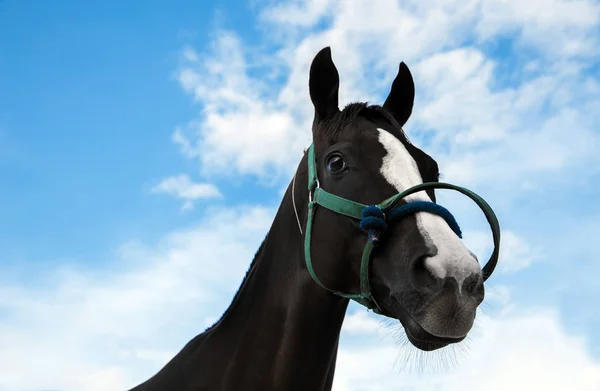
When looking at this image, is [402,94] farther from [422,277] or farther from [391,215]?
[422,277]

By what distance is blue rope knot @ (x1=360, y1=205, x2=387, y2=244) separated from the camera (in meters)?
3.36

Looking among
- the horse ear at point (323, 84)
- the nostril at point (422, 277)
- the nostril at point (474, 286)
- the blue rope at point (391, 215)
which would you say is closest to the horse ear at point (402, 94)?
the horse ear at point (323, 84)

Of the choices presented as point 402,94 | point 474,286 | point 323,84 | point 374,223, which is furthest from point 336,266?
point 402,94

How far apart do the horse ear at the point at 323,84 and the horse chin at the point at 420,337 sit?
5.62 feet

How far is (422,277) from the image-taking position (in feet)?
10.1

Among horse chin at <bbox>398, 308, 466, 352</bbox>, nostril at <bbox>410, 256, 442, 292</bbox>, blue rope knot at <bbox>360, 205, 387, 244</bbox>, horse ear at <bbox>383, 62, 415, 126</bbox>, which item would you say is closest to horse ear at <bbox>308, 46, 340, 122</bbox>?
horse ear at <bbox>383, 62, 415, 126</bbox>

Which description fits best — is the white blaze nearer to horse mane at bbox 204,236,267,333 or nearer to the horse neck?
the horse neck

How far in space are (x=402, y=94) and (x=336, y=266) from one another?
1.94 meters

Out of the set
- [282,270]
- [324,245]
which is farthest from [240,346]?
[324,245]

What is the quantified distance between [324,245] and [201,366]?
54.1 inches

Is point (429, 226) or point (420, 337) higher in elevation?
point (429, 226)

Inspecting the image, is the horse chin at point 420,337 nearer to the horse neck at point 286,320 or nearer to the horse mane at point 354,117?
the horse neck at point 286,320

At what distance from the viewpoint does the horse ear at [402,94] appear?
15.9 ft

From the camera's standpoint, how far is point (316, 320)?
149 inches
